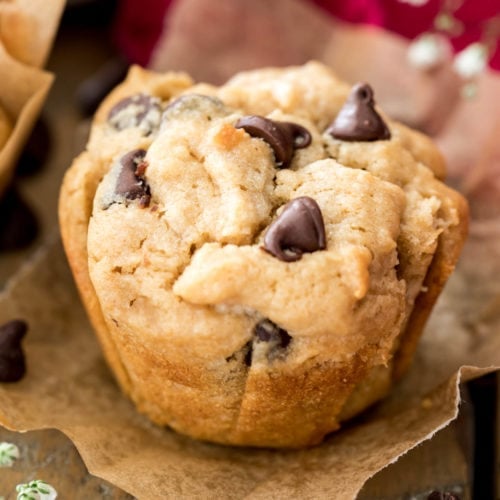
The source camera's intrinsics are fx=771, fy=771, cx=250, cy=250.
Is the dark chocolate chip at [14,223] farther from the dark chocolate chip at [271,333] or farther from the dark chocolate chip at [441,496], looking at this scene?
the dark chocolate chip at [441,496]

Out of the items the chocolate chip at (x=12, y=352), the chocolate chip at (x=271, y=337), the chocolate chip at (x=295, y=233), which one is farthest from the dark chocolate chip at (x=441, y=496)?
the chocolate chip at (x=12, y=352)

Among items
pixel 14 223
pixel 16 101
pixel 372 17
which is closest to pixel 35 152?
pixel 14 223

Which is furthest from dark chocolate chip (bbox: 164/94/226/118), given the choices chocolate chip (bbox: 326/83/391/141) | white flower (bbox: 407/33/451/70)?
white flower (bbox: 407/33/451/70)

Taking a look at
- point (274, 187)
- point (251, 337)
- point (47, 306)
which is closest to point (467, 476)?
point (251, 337)

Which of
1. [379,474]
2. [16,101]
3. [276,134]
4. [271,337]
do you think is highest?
[276,134]

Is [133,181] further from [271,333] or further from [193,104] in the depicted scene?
[271,333]
